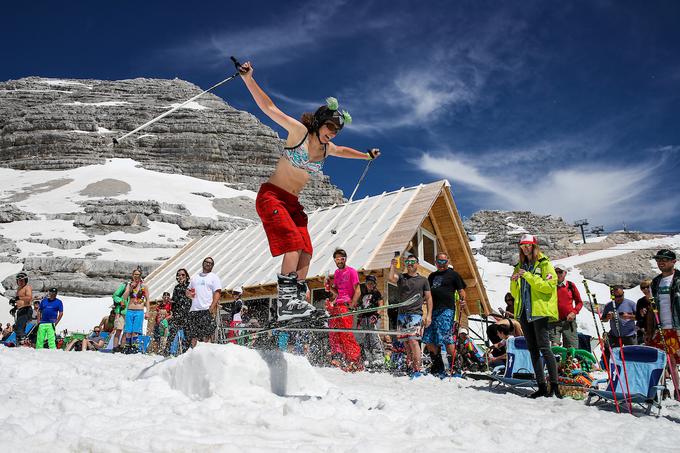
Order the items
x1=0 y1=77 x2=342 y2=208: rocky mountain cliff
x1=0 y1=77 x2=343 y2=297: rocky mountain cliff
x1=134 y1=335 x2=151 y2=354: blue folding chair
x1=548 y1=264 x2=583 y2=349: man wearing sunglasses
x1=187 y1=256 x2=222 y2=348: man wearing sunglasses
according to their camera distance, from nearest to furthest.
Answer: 1. x1=187 y1=256 x2=222 y2=348: man wearing sunglasses
2. x1=548 y1=264 x2=583 y2=349: man wearing sunglasses
3. x1=134 y1=335 x2=151 y2=354: blue folding chair
4. x1=0 y1=77 x2=343 y2=297: rocky mountain cliff
5. x1=0 y1=77 x2=342 y2=208: rocky mountain cliff

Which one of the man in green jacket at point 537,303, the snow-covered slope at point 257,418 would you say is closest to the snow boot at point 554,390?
the man in green jacket at point 537,303

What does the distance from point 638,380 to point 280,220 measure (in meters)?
3.64

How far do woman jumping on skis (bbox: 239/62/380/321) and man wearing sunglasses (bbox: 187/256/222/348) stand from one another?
11.7ft

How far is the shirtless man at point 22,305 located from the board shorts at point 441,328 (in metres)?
7.34

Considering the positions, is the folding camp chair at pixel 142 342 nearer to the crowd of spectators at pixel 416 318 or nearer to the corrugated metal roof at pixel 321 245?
the crowd of spectators at pixel 416 318

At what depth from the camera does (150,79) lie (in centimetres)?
11775

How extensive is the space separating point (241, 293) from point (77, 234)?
87.7 ft

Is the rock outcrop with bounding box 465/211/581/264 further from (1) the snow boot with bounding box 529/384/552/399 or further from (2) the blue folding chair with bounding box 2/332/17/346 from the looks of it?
(1) the snow boot with bounding box 529/384/552/399

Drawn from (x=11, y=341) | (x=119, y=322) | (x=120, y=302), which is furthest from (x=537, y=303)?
(x=11, y=341)

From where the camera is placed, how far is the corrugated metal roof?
12513 millimetres

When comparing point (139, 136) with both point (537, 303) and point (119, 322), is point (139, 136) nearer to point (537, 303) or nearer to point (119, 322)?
point (119, 322)

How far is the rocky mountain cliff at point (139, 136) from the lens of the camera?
2913 inches

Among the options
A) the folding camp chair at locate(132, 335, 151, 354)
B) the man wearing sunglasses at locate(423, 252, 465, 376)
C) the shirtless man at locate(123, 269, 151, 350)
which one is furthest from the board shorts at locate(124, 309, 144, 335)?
the man wearing sunglasses at locate(423, 252, 465, 376)

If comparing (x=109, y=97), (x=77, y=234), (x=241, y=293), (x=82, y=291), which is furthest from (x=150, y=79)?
(x=241, y=293)
